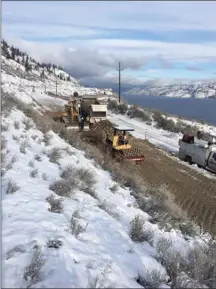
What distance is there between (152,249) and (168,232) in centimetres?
200

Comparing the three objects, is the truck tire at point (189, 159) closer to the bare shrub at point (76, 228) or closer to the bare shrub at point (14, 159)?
the bare shrub at point (14, 159)

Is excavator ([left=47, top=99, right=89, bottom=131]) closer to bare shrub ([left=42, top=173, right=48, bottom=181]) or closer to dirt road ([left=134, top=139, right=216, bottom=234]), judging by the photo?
dirt road ([left=134, top=139, right=216, bottom=234])

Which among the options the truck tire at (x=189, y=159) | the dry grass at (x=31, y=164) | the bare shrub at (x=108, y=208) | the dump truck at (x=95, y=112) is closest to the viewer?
the bare shrub at (x=108, y=208)

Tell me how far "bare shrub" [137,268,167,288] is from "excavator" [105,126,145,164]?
18.2 meters

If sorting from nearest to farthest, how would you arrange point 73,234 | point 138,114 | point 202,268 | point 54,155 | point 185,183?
point 202,268, point 73,234, point 54,155, point 185,183, point 138,114

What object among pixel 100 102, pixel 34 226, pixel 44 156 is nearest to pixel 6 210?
pixel 34 226

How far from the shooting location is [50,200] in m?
9.66

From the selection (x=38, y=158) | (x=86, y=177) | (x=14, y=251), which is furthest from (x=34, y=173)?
(x=14, y=251)

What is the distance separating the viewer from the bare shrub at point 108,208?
35.0 ft

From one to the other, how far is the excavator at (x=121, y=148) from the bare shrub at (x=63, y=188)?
1389 centimetres

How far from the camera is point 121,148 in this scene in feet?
89.5

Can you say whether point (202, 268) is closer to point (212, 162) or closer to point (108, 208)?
point (108, 208)

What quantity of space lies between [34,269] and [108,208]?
16.7 feet

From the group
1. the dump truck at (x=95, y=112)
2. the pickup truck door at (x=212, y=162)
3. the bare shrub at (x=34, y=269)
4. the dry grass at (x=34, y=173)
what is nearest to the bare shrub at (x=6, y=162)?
the dry grass at (x=34, y=173)
